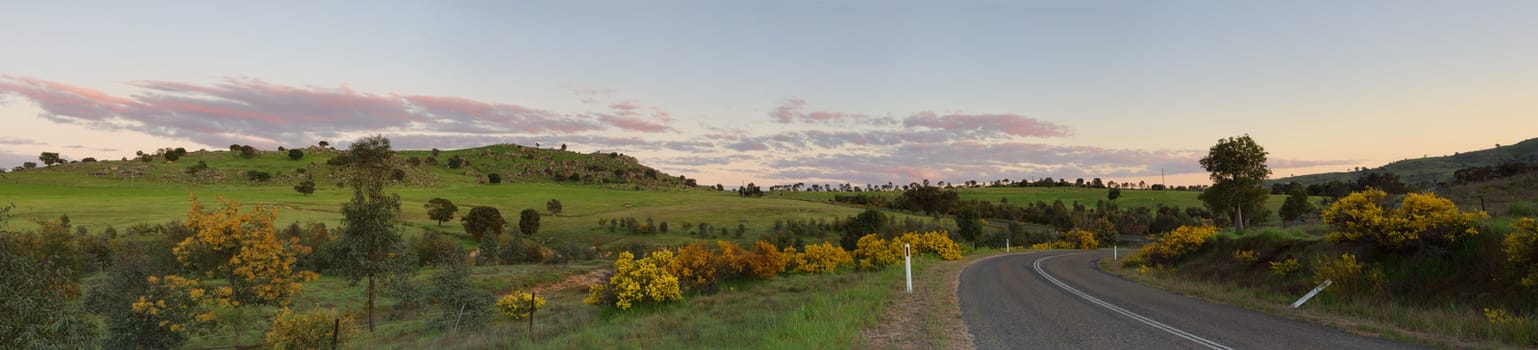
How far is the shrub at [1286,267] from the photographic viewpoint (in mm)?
18984

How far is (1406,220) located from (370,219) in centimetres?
3515

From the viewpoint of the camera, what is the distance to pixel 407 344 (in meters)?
22.7

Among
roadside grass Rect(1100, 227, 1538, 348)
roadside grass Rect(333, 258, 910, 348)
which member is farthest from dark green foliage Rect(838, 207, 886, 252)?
roadside grass Rect(1100, 227, 1538, 348)

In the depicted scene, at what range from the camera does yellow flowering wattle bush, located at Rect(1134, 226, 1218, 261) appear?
95.7 ft

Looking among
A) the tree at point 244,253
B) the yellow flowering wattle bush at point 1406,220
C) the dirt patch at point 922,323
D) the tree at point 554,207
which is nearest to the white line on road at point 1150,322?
the dirt patch at point 922,323

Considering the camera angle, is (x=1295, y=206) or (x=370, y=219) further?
(x=1295, y=206)

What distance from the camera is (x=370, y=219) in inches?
1029

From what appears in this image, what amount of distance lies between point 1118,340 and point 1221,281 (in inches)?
605

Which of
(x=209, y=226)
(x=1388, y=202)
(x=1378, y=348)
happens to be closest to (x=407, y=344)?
(x=209, y=226)

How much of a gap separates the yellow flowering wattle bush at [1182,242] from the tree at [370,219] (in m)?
36.4

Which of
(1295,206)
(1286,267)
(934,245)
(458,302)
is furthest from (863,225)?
(1286,267)

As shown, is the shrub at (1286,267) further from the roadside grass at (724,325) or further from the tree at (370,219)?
the tree at (370,219)

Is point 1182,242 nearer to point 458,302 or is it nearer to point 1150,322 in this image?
point 1150,322

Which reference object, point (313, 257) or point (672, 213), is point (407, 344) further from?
point (672, 213)
